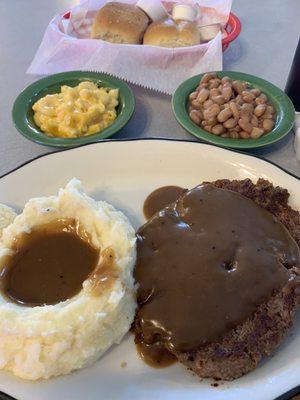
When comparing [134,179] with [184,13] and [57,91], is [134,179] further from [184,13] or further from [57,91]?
[184,13]

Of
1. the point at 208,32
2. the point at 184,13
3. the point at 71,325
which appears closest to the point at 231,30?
the point at 208,32

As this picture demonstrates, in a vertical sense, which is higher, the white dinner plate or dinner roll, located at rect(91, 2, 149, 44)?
Answer: dinner roll, located at rect(91, 2, 149, 44)

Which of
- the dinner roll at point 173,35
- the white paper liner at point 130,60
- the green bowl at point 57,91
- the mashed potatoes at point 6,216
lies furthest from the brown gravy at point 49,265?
the dinner roll at point 173,35

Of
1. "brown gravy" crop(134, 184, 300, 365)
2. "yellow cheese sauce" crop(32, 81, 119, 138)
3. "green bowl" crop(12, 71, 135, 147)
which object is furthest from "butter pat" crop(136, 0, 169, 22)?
"brown gravy" crop(134, 184, 300, 365)

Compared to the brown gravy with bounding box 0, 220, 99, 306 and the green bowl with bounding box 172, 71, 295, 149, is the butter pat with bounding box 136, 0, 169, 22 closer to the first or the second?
the green bowl with bounding box 172, 71, 295, 149

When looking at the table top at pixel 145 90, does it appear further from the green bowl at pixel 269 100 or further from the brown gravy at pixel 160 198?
the brown gravy at pixel 160 198

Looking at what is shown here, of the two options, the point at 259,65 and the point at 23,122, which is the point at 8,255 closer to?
the point at 23,122
